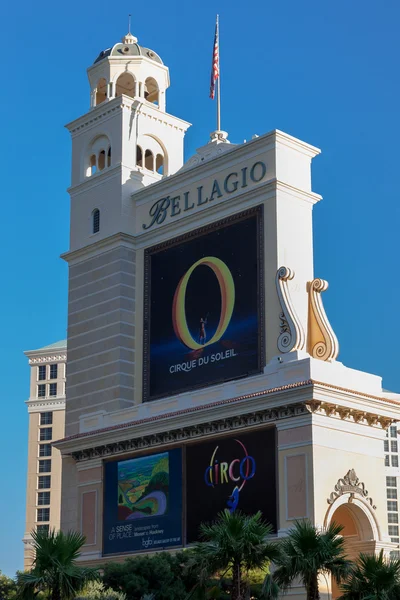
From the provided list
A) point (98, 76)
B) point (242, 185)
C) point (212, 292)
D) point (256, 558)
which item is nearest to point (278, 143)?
point (242, 185)

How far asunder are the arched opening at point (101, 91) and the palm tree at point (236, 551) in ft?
106

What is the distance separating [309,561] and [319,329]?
15160 millimetres

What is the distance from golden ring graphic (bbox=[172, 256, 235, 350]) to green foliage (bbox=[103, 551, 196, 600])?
10.7 m

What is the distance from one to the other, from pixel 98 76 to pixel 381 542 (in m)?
Answer: 28.9

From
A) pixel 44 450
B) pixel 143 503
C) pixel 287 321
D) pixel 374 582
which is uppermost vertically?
pixel 44 450

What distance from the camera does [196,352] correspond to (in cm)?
5094

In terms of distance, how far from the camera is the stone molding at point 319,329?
1847 inches

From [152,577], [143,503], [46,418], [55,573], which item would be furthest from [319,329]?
[46,418]

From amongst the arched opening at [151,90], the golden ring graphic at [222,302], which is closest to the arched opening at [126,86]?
the arched opening at [151,90]

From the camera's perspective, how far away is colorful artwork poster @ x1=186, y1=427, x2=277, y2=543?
45438 millimetres

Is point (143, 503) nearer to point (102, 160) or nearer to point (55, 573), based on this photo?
point (55, 573)

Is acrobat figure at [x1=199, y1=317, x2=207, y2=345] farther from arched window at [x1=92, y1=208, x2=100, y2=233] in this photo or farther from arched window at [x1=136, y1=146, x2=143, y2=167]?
arched window at [x1=136, y1=146, x2=143, y2=167]

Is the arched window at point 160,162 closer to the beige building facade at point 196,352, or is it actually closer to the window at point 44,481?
the beige building facade at point 196,352

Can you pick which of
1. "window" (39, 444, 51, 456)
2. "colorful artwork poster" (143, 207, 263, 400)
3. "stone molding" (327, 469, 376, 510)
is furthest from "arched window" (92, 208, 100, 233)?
"window" (39, 444, 51, 456)
